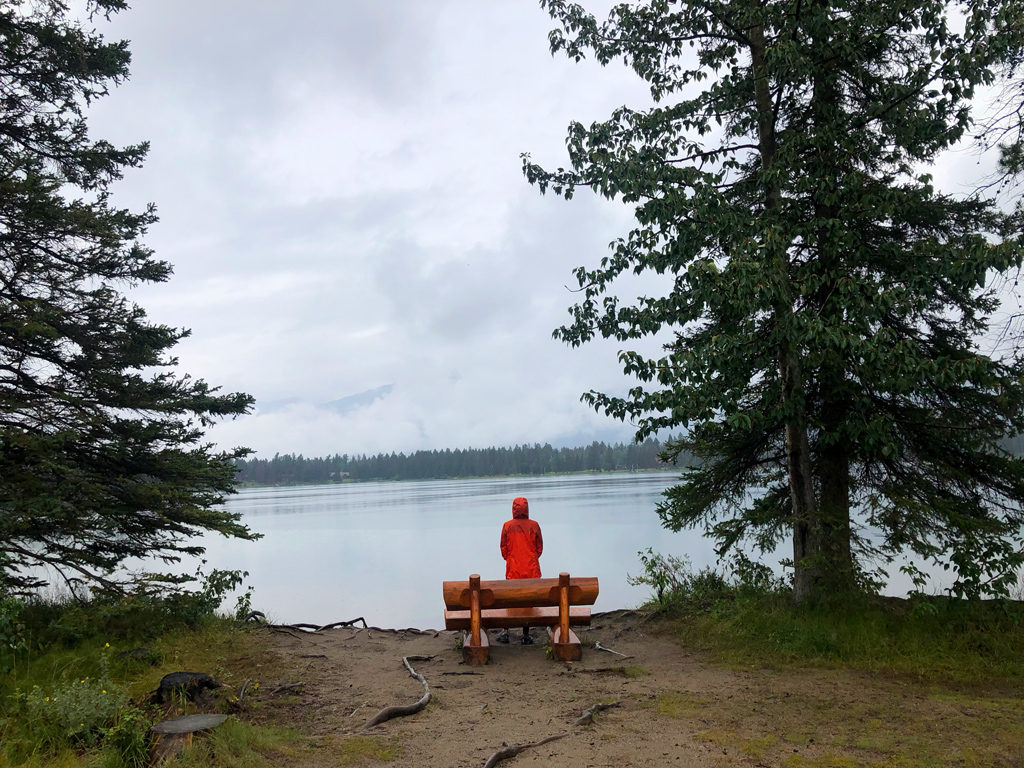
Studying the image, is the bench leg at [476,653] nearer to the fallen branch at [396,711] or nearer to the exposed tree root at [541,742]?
the fallen branch at [396,711]

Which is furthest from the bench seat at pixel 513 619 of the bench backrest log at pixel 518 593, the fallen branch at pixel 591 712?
the fallen branch at pixel 591 712

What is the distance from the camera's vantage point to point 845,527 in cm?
797

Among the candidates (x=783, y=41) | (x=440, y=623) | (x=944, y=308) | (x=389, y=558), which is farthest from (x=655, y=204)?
(x=389, y=558)

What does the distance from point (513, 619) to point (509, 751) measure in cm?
326

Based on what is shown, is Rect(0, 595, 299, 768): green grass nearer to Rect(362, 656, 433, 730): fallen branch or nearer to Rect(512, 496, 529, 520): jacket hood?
Rect(362, 656, 433, 730): fallen branch

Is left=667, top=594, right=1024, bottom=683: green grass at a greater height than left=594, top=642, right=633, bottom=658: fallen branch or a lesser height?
greater

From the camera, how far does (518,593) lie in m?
8.09

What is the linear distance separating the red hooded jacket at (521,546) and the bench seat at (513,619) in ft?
2.46

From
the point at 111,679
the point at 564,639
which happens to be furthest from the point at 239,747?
the point at 564,639

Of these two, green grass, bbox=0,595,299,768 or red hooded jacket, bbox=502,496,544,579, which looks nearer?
green grass, bbox=0,595,299,768

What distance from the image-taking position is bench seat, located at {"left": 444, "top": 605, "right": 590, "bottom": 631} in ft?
26.6

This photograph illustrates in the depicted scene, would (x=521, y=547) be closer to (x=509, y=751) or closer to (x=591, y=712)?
(x=591, y=712)

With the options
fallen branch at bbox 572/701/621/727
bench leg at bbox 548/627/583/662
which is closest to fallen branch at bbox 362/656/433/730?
fallen branch at bbox 572/701/621/727

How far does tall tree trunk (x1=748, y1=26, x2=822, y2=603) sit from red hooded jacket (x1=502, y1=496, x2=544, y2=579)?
3.09 meters
